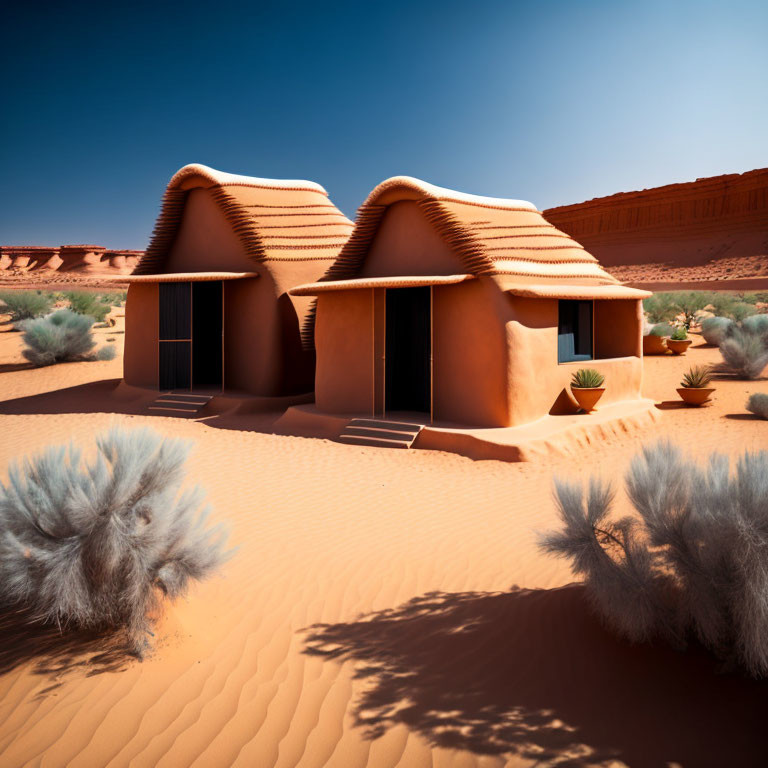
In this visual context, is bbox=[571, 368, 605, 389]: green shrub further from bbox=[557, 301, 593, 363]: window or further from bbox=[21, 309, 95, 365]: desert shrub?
bbox=[21, 309, 95, 365]: desert shrub

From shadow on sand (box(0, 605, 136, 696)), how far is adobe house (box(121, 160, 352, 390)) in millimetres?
9720

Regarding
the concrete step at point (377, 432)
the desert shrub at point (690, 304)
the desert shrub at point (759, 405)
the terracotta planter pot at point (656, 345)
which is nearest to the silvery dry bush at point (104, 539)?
the concrete step at point (377, 432)

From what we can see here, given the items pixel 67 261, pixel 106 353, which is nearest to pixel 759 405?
pixel 106 353

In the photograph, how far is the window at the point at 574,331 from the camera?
12.1 meters

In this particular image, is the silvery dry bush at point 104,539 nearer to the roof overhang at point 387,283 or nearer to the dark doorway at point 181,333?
the roof overhang at point 387,283

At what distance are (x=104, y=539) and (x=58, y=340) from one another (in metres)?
17.5

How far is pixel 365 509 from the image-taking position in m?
7.12

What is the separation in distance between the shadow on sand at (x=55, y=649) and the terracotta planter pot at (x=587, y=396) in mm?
9014

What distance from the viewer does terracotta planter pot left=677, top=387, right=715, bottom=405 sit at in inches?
510

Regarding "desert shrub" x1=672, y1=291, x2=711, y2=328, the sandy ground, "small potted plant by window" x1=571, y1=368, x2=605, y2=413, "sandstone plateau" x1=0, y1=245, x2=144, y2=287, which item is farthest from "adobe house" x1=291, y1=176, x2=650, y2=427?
"sandstone plateau" x1=0, y1=245, x2=144, y2=287

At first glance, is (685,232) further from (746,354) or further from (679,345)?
(746,354)

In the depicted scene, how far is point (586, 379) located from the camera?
36.7ft

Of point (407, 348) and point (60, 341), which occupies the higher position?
point (60, 341)

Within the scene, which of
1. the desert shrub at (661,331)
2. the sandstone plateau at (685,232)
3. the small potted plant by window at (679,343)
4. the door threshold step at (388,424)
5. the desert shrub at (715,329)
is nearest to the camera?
the door threshold step at (388,424)
